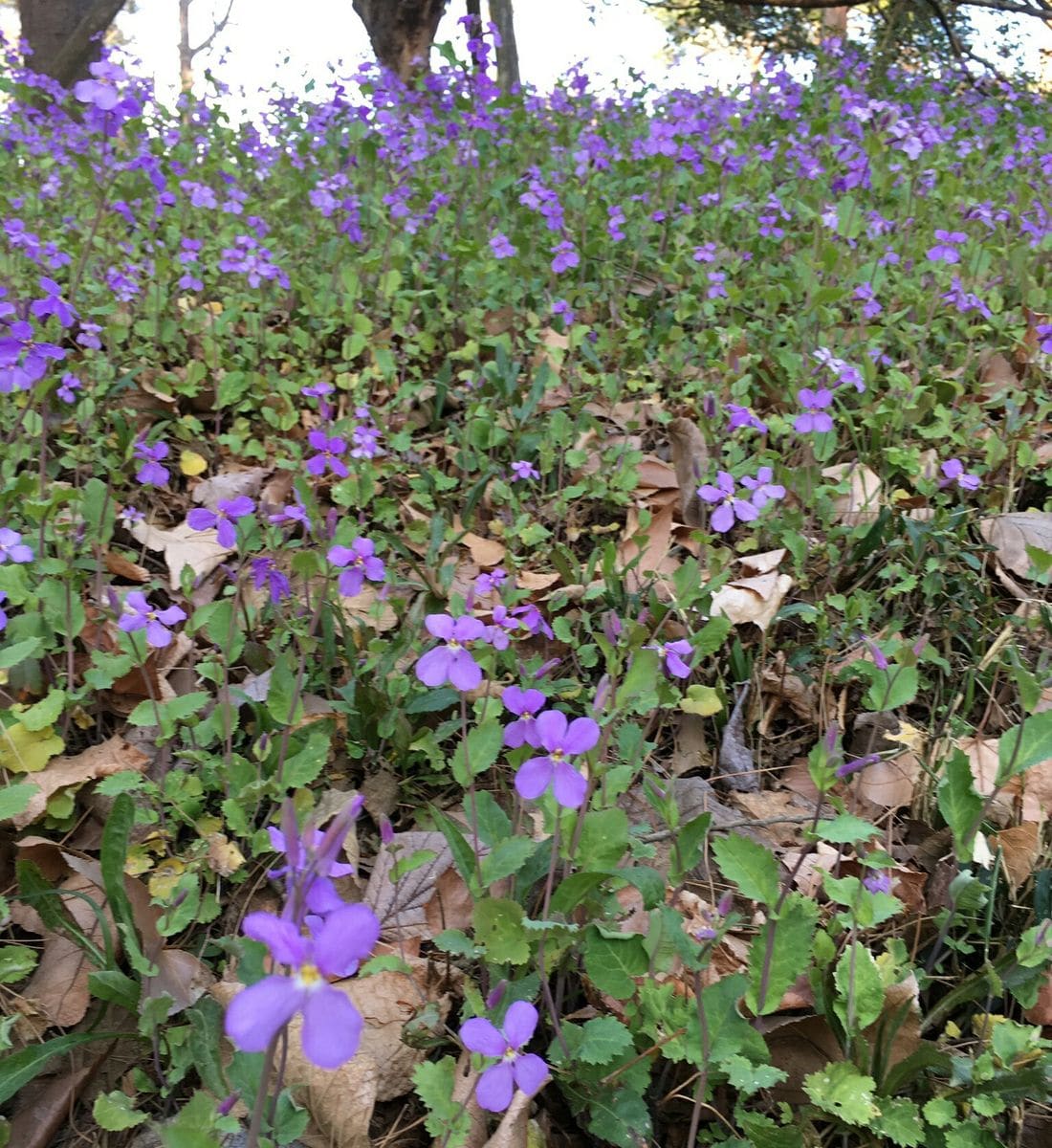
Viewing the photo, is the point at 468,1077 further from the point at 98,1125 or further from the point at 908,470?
the point at 908,470

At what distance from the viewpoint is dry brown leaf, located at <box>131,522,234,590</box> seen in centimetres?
261

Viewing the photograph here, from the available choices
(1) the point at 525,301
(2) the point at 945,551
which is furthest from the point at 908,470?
(1) the point at 525,301

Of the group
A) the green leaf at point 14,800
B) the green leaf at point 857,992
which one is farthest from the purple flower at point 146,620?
the green leaf at point 857,992

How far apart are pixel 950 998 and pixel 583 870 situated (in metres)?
0.65

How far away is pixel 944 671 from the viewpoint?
7.57 ft

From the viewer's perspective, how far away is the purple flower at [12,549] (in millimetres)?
2092

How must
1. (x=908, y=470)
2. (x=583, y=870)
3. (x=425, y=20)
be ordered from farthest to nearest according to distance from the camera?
→ (x=425, y=20), (x=908, y=470), (x=583, y=870)

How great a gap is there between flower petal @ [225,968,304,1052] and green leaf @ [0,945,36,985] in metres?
0.94

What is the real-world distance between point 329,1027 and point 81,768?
4.58 feet

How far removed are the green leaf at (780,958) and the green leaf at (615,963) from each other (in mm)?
182

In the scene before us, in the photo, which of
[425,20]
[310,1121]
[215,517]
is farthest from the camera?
[425,20]

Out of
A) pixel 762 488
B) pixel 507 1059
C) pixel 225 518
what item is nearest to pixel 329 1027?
pixel 507 1059

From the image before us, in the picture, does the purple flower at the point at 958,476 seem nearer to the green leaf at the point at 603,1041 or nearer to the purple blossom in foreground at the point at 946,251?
the purple blossom in foreground at the point at 946,251

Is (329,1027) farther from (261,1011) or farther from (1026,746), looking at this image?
(1026,746)
